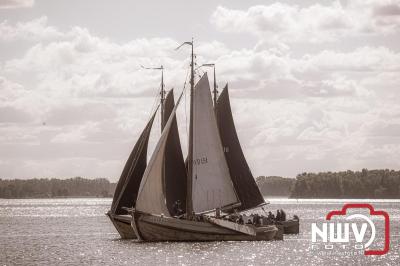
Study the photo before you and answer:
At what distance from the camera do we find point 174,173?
2876 inches

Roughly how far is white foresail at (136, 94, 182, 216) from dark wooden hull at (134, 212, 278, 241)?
0.75m

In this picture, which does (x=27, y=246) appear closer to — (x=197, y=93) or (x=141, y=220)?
(x=141, y=220)

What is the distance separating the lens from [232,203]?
2982 inches

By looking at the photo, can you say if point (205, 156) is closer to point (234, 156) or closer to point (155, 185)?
point (155, 185)

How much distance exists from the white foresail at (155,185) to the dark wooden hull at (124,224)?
902 centimetres

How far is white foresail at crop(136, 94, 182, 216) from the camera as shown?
2798 inches

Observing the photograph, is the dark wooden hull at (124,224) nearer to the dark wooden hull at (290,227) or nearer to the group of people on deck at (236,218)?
the group of people on deck at (236,218)

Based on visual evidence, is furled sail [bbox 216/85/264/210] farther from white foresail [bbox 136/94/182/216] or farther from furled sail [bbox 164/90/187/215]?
white foresail [bbox 136/94/182/216]

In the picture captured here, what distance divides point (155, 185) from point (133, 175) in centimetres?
762

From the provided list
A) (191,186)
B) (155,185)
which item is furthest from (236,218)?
(155,185)

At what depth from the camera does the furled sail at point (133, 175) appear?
78.7m

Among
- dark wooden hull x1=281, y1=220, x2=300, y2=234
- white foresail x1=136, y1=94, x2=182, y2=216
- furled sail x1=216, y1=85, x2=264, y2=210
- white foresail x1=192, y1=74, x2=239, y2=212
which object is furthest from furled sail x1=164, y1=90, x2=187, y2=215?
dark wooden hull x1=281, y1=220, x2=300, y2=234

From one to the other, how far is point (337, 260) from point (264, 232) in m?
13.8

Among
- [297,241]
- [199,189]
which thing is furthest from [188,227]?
[297,241]
